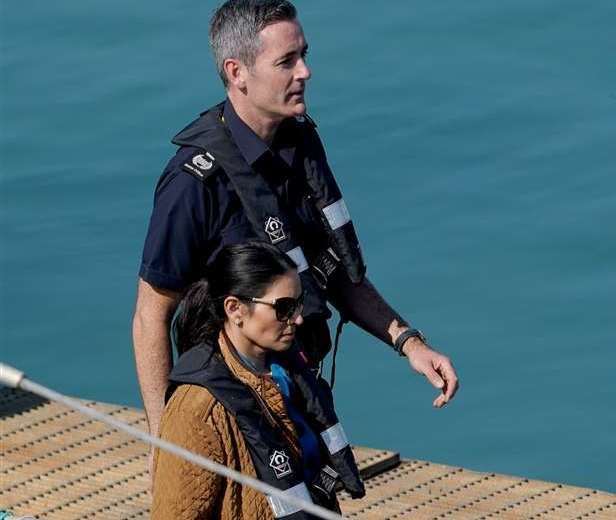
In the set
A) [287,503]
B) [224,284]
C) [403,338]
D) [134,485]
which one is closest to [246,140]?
[224,284]

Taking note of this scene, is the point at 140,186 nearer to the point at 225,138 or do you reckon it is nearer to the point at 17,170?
the point at 17,170

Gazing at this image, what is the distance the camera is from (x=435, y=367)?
4273 millimetres

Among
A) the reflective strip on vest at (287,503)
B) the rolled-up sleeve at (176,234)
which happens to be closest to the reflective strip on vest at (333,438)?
the reflective strip on vest at (287,503)

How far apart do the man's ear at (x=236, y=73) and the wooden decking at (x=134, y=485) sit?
1.92 meters

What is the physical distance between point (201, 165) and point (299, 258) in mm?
328

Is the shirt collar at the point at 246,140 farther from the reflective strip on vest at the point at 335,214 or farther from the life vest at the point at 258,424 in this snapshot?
the life vest at the point at 258,424

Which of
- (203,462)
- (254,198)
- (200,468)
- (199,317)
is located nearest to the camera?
(203,462)

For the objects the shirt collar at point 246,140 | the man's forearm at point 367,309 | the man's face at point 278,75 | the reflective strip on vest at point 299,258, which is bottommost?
the man's forearm at point 367,309

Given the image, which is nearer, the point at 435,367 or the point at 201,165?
the point at 201,165

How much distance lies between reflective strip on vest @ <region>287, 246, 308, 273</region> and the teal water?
11.6 feet

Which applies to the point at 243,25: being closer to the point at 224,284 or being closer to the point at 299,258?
the point at 299,258

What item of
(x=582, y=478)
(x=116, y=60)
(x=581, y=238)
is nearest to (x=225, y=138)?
(x=582, y=478)

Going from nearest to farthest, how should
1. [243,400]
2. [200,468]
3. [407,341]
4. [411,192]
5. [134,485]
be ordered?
[200,468], [243,400], [407,341], [134,485], [411,192]

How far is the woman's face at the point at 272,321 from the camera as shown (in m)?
3.80
